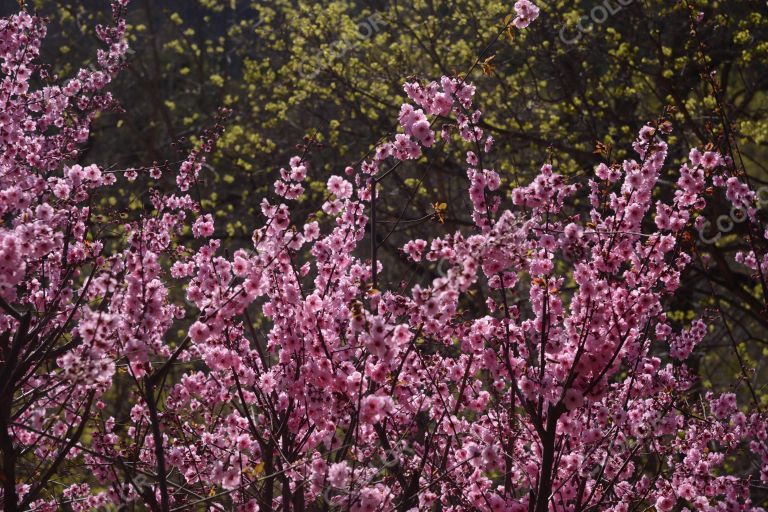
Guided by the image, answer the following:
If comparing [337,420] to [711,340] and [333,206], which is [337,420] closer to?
[333,206]


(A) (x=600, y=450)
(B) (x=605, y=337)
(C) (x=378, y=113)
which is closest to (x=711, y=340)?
(C) (x=378, y=113)

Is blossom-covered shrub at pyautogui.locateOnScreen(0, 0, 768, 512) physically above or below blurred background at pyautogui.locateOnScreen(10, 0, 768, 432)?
below

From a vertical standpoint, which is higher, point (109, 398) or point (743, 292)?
point (109, 398)

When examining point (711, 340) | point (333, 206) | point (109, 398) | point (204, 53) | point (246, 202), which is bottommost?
point (333, 206)

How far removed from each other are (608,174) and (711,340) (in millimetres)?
8230

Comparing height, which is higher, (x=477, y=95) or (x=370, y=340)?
(x=477, y=95)

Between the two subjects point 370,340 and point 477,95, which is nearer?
point 370,340

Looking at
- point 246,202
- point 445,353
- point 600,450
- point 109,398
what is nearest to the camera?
point 600,450

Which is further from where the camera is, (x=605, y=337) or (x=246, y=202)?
(x=246, y=202)

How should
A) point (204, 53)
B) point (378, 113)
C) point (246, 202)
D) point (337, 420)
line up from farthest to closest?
point (204, 53)
point (246, 202)
point (378, 113)
point (337, 420)

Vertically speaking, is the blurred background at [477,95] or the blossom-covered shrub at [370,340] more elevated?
the blurred background at [477,95]

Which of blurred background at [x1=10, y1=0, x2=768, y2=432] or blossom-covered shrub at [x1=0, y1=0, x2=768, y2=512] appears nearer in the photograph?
blossom-covered shrub at [x1=0, y1=0, x2=768, y2=512]

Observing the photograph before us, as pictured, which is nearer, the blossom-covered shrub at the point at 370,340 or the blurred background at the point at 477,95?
the blossom-covered shrub at the point at 370,340

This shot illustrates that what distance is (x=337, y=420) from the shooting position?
5.00m
